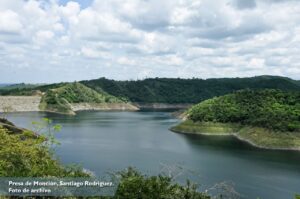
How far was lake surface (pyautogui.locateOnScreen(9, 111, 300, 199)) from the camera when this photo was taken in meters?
71.1

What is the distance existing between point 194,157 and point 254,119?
49.2 meters

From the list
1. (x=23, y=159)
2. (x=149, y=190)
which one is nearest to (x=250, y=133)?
(x=149, y=190)

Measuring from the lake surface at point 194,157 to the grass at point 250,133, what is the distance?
4912 mm

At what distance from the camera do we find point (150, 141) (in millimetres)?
124000

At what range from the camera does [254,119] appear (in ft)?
→ 454

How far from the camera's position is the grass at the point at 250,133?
116m

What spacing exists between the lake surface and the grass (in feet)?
16.1

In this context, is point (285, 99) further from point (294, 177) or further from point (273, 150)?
point (294, 177)

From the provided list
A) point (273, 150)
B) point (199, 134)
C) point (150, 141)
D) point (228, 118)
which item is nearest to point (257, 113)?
point (228, 118)

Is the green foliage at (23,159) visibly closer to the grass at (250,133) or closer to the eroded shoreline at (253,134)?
the eroded shoreline at (253,134)

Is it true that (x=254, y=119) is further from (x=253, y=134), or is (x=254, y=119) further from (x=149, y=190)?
(x=149, y=190)

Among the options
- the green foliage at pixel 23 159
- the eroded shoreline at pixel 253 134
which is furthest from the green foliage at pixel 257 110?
the green foliage at pixel 23 159

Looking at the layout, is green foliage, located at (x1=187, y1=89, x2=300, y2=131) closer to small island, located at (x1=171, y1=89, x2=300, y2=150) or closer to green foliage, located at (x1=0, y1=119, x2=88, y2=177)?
small island, located at (x1=171, y1=89, x2=300, y2=150)

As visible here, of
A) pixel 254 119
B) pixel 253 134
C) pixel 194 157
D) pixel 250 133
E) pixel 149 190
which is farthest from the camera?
pixel 254 119
